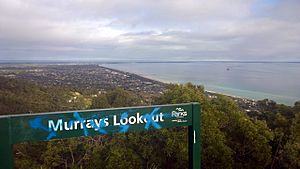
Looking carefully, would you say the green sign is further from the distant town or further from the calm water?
the calm water

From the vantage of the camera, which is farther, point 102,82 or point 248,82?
point 248,82

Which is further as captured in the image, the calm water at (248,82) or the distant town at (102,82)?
the calm water at (248,82)

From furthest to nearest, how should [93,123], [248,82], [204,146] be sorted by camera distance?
[248,82] < [204,146] < [93,123]

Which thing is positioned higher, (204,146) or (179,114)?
(179,114)

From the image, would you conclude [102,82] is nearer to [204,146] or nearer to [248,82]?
[248,82]


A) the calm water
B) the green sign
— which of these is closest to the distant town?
the calm water

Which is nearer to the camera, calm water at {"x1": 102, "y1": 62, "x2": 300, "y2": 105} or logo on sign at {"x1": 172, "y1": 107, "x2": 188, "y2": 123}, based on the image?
logo on sign at {"x1": 172, "y1": 107, "x2": 188, "y2": 123}

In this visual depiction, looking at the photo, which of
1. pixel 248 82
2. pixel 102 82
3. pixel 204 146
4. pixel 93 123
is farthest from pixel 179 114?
pixel 248 82

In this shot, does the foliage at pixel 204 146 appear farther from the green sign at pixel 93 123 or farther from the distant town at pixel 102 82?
the distant town at pixel 102 82

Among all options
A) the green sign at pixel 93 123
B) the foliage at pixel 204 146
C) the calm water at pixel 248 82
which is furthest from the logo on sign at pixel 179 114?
the calm water at pixel 248 82
